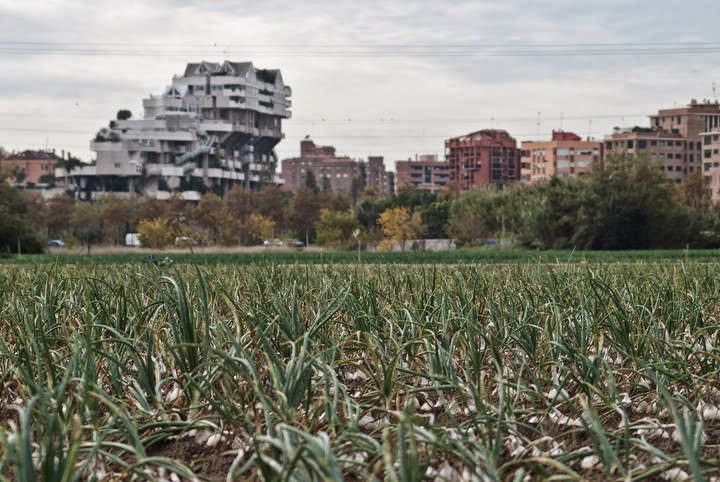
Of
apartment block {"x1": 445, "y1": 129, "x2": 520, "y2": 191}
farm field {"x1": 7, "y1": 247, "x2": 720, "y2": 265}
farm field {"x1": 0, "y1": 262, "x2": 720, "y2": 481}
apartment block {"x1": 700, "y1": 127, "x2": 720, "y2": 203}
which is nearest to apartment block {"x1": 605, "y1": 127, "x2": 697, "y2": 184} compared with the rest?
apartment block {"x1": 700, "y1": 127, "x2": 720, "y2": 203}

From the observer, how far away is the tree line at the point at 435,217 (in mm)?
33438

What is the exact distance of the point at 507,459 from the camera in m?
2.83

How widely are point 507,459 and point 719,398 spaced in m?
1.34

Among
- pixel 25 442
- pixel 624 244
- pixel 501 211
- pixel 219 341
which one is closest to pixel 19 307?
pixel 219 341

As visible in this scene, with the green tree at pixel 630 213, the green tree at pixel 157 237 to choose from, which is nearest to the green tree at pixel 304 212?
the green tree at pixel 157 237

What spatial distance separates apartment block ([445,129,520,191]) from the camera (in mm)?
130500

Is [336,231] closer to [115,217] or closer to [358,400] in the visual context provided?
[115,217]

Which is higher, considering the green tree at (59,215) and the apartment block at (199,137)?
the apartment block at (199,137)

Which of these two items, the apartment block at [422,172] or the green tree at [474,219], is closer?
the green tree at [474,219]

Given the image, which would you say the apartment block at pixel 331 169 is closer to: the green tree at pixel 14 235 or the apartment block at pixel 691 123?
the apartment block at pixel 691 123

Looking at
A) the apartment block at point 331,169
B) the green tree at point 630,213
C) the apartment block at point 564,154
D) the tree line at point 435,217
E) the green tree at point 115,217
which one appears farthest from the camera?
the apartment block at point 331,169

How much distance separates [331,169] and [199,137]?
5936 cm

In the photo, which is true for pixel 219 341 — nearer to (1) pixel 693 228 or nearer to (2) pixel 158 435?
(2) pixel 158 435

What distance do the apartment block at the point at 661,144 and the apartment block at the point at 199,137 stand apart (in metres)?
41.7
